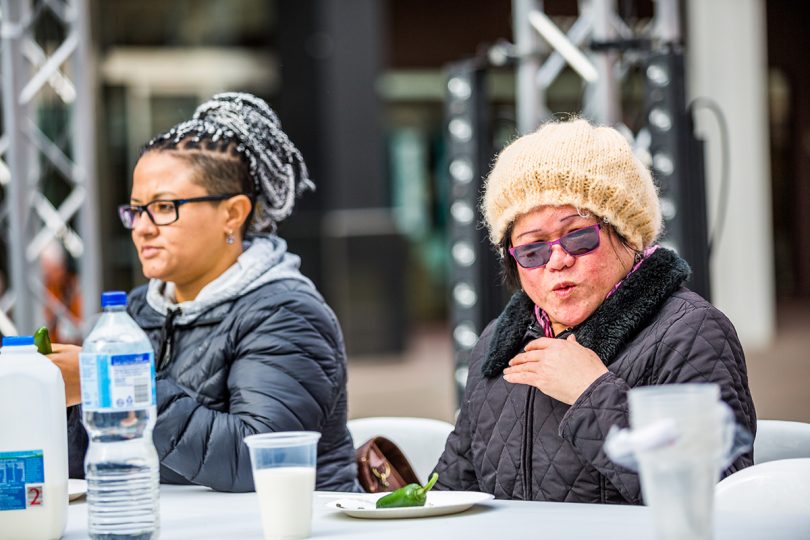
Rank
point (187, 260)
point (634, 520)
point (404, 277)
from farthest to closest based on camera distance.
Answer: point (404, 277)
point (187, 260)
point (634, 520)

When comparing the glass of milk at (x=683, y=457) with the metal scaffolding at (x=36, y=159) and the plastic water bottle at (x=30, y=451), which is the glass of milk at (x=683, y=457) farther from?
the metal scaffolding at (x=36, y=159)

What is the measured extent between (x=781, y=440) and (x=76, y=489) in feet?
4.61

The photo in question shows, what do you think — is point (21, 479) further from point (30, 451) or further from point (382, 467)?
point (382, 467)

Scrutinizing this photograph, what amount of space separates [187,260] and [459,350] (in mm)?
2455

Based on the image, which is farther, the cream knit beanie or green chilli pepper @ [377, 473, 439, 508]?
the cream knit beanie

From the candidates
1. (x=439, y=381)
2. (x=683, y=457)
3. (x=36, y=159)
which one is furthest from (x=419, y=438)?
(x=439, y=381)

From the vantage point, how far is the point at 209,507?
89.1 inches

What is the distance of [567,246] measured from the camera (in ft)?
7.49

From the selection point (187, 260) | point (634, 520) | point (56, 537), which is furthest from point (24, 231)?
point (634, 520)

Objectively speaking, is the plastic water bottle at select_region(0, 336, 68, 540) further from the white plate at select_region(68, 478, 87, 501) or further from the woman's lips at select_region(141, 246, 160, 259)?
the woman's lips at select_region(141, 246, 160, 259)

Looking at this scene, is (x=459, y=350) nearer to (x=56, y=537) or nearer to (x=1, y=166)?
(x=1, y=166)

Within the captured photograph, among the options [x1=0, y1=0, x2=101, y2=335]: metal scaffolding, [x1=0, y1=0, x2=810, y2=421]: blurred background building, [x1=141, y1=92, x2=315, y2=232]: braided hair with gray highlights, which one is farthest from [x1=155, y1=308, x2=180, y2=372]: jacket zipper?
[x1=0, y1=0, x2=810, y2=421]: blurred background building

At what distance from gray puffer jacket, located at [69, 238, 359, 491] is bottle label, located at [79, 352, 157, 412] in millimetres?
653

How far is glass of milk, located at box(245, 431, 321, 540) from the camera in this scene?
1.78 metres
